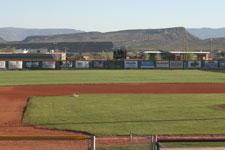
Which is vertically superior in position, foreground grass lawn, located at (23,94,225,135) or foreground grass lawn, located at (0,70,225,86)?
foreground grass lawn, located at (0,70,225,86)

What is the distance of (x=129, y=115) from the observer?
811 inches

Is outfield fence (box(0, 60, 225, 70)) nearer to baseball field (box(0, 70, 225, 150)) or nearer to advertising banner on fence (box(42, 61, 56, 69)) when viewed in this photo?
advertising banner on fence (box(42, 61, 56, 69))

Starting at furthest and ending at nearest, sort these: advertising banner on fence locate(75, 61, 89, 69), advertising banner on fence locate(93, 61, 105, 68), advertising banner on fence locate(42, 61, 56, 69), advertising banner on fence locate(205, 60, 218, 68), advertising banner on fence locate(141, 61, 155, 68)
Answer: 1. advertising banner on fence locate(93, 61, 105, 68)
2. advertising banner on fence locate(141, 61, 155, 68)
3. advertising banner on fence locate(75, 61, 89, 69)
4. advertising banner on fence locate(205, 60, 218, 68)
5. advertising banner on fence locate(42, 61, 56, 69)

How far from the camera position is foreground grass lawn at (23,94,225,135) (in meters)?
17.1

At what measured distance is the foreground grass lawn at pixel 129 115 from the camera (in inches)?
674

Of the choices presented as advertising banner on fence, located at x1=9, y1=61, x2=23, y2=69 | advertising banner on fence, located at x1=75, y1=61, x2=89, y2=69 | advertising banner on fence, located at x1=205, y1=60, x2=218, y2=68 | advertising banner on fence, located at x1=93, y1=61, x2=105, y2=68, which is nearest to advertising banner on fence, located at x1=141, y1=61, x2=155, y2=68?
advertising banner on fence, located at x1=93, y1=61, x2=105, y2=68

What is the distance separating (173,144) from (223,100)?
1473 cm

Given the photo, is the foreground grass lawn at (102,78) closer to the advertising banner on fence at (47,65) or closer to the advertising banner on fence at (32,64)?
the advertising banner on fence at (32,64)

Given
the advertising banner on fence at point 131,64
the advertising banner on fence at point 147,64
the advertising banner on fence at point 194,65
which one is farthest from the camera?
the advertising banner on fence at point 131,64

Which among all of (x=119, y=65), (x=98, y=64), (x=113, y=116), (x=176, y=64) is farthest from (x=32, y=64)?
(x=113, y=116)

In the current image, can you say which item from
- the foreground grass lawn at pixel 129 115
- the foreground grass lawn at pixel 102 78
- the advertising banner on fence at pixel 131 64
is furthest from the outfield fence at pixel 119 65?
the foreground grass lawn at pixel 129 115

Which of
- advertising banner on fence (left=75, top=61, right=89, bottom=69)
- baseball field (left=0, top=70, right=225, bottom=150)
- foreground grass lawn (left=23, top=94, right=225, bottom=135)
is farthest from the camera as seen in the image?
advertising banner on fence (left=75, top=61, right=89, bottom=69)

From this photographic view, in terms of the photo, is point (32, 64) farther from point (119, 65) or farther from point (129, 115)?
point (129, 115)

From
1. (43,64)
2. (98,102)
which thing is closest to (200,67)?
(43,64)
